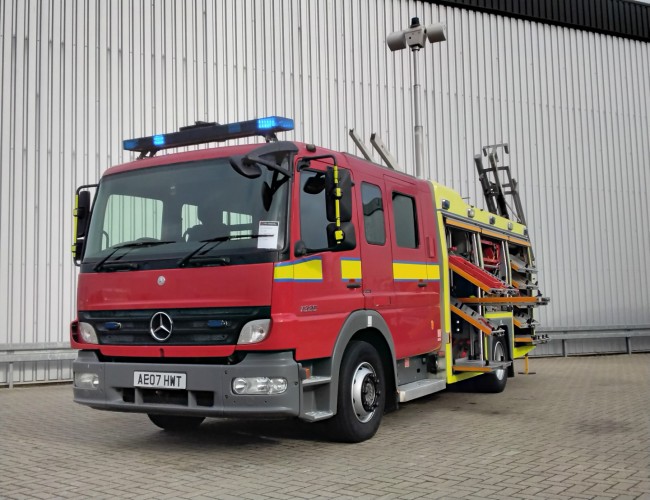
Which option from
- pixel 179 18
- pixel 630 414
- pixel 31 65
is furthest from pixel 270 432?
pixel 179 18

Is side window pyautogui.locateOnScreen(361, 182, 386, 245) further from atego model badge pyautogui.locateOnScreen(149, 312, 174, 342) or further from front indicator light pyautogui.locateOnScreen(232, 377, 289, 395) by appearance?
atego model badge pyautogui.locateOnScreen(149, 312, 174, 342)

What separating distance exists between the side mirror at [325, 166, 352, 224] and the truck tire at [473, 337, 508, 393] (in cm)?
483

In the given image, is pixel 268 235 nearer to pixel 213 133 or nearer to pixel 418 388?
pixel 213 133

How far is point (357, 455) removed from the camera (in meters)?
5.80

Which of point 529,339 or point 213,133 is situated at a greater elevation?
point 213,133

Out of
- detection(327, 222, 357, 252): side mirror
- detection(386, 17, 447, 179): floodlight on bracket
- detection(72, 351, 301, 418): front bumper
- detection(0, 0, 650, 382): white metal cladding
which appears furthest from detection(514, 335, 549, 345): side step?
detection(72, 351, 301, 418): front bumper

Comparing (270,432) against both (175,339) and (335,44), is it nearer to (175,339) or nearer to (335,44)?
(175,339)

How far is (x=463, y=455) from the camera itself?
5.82 metres

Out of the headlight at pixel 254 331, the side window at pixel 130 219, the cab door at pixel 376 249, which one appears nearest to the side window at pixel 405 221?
the cab door at pixel 376 249

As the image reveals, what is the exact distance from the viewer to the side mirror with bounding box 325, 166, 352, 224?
5598mm

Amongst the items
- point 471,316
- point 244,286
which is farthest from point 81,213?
point 471,316

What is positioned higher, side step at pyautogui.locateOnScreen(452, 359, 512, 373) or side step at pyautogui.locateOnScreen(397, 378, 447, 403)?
side step at pyautogui.locateOnScreen(452, 359, 512, 373)

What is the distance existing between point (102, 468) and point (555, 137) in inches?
577

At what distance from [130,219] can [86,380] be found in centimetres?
146
